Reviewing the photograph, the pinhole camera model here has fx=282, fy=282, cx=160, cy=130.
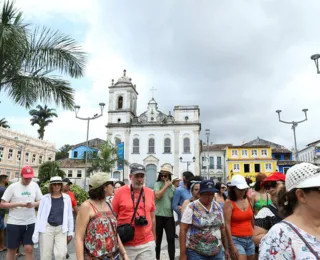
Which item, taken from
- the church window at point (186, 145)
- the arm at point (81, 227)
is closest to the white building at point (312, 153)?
the church window at point (186, 145)

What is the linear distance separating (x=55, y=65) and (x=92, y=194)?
5.40 meters

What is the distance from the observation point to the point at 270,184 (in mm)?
3729

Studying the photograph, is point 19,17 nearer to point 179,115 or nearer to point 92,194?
point 92,194

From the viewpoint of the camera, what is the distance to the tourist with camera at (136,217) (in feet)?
10.7

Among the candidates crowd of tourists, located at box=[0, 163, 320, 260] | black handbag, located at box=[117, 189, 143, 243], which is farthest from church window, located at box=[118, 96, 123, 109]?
black handbag, located at box=[117, 189, 143, 243]

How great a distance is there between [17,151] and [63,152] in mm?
26375

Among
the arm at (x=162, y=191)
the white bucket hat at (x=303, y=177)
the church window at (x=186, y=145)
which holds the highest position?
the church window at (x=186, y=145)

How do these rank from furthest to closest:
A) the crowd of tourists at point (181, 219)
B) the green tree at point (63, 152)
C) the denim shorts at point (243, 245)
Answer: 1. the green tree at point (63, 152)
2. the denim shorts at point (243, 245)
3. the crowd of tourists at point (181, 219)

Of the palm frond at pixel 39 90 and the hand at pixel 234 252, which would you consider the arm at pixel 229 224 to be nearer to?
the hand at pixel 234 252

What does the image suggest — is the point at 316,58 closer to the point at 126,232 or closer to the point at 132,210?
the point at 132,210

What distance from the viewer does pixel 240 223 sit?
3.71 m

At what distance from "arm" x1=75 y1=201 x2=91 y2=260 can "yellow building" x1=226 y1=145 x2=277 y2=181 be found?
153 feet

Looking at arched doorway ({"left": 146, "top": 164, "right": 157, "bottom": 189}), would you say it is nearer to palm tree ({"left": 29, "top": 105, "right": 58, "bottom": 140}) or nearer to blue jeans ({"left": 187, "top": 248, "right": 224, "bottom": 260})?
palm tree ({"left": 29, "top": 105, "right": 58, "bottom": 140})

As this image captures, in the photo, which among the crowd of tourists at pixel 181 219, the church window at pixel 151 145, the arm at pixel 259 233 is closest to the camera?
the crowd of tourists at pixel 181 219
